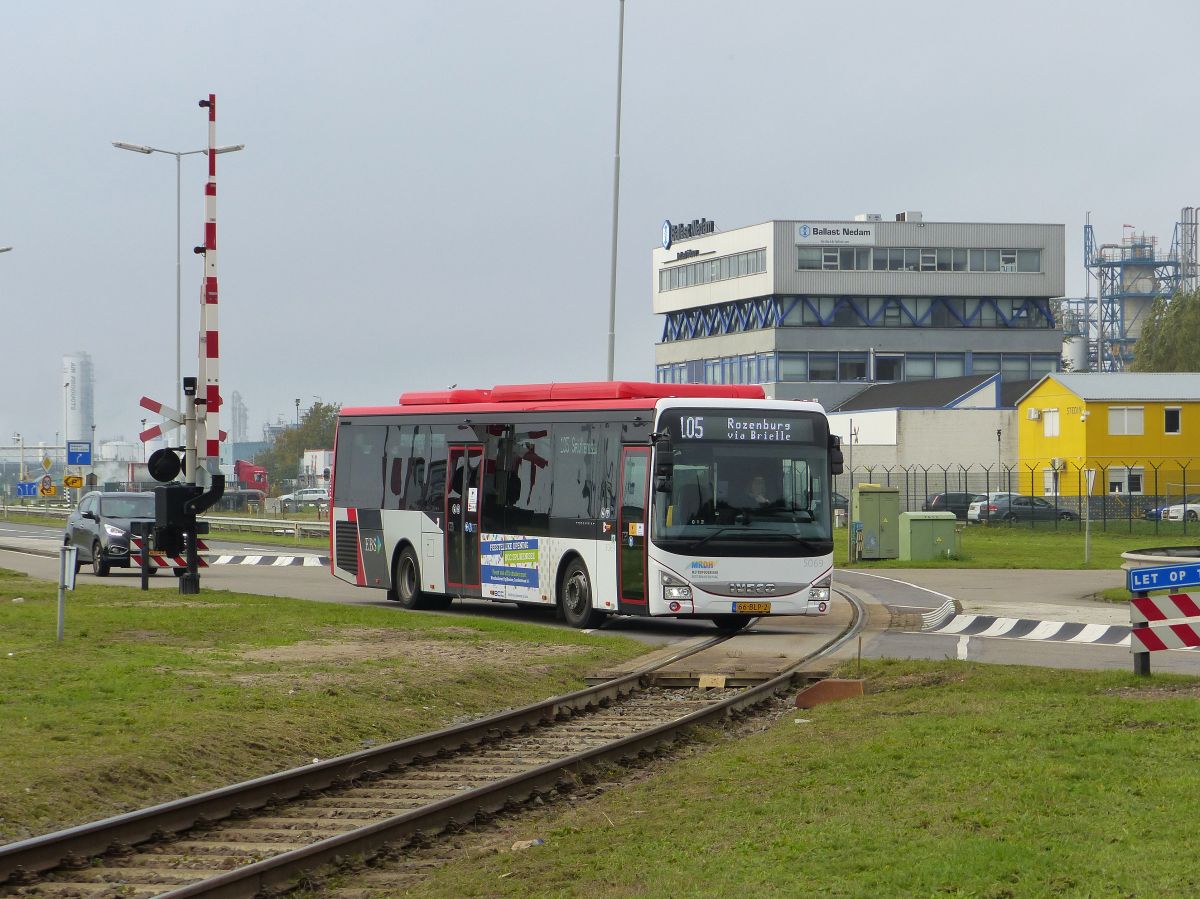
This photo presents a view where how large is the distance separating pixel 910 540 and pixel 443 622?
21166 millimetres

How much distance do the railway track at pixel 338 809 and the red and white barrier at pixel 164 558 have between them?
1322cm

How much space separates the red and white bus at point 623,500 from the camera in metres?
22.3

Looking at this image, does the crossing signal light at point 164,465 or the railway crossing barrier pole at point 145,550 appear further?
the railway crossing barrier pole at point 145,550

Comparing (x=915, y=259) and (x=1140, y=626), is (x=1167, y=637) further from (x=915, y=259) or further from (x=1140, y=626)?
(x=915, y=259)

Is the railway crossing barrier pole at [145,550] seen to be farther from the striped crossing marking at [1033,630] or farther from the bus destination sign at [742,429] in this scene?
the striped crossing marking at [1033,630]

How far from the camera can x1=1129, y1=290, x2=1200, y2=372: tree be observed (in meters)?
109

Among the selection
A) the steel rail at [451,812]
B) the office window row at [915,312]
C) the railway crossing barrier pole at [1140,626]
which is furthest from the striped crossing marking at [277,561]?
the office window row at [915,312]

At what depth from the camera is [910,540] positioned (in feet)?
141

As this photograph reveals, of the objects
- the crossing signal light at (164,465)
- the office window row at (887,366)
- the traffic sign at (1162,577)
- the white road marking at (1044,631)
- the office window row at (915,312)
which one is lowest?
the white road marking at (1044,631)

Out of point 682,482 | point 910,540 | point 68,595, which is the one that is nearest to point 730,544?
point 682,482

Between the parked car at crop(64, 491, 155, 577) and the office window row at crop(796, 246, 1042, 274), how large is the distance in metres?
78.8

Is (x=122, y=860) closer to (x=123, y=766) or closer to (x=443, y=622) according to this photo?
(x=123, y=766)

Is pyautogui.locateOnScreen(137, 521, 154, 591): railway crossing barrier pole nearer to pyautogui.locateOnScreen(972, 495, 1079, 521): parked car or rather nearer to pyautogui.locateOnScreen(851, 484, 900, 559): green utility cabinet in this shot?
pyautogui.locateOnScreen(851, 484, 900, 559): green utility cabinet

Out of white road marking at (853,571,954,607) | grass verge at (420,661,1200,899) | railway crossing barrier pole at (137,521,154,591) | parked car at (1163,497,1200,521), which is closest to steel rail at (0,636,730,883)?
grass verge at (420,661,1200,899)
